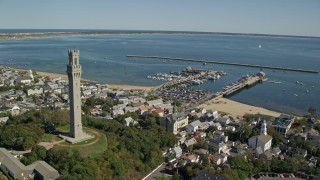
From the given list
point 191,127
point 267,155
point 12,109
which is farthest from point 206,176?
point 12,109

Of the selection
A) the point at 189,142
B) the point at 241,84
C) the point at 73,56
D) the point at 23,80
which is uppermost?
the point at 73,56

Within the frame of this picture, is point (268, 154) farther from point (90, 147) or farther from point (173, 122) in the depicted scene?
point (90, 147)

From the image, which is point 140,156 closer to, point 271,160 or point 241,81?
point 271,160

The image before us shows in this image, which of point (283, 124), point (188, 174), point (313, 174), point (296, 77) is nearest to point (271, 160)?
point (313, 174)

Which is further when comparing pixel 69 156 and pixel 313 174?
pixel 313 174

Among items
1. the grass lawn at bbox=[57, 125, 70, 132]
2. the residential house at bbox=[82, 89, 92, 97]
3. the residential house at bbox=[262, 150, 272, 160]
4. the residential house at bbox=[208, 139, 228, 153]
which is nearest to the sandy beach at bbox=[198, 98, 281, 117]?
the residential house at bbox=[208, 139, 228, 153]

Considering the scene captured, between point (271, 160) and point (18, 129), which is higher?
point (18, 129)

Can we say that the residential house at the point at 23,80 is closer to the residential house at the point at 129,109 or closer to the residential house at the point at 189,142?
the residential house at the point at 129,109
